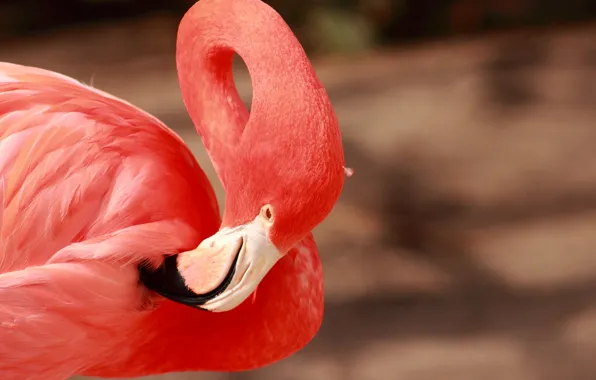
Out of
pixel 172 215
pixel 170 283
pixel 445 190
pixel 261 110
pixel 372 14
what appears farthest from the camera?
pixel 372 14

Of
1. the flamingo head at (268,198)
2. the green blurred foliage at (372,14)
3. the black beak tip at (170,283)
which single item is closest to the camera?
the flamingo head at (268,198)

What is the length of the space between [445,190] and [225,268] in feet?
7.93

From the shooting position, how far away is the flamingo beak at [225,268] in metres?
1.08

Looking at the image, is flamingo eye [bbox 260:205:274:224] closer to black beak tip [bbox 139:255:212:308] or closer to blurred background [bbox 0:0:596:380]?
black beak tip [bbox 139:255:212:308]

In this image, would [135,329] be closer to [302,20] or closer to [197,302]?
[197,302]

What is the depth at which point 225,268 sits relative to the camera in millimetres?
1100

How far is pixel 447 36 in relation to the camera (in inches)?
177

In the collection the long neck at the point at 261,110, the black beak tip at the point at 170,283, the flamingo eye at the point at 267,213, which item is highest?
the long neck at the point at 261,110

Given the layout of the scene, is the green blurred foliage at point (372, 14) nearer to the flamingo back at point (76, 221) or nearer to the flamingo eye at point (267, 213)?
the flamingo back at point (76, 221)

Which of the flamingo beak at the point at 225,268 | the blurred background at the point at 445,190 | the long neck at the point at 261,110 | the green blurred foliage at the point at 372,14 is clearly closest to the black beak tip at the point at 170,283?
the flamingo beak at the point at 225,268

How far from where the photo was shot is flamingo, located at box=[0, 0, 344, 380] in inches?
41.3

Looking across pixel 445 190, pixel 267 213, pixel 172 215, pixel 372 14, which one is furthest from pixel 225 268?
pixel 372 14

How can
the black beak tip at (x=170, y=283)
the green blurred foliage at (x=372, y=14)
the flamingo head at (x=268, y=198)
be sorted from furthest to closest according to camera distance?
the green blurred foliage at (x=372, y=14)
the black beak tip at (x=170, y=283)
the flamingo head at (x=268, y=198)

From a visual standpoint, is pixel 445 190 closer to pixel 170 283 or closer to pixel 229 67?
pixel 229 67
